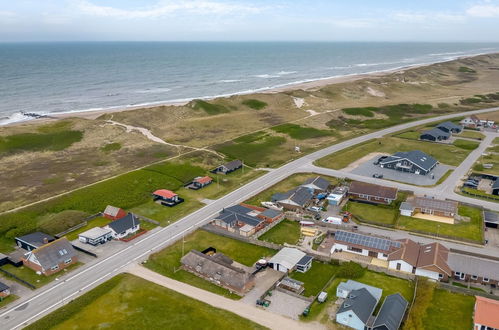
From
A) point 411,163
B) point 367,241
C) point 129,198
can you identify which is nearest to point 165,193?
point 129,198

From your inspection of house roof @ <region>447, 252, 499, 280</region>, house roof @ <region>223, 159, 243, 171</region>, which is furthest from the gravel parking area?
house roof @ <region>447, 252, 499, 280</region>

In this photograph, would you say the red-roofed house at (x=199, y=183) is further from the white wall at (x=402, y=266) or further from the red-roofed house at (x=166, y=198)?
the white wall at (x=402, y=266)

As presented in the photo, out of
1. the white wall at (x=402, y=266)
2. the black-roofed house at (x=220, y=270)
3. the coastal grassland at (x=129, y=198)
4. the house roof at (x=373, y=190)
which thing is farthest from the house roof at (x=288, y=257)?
the house roof at (x=373, y=190)

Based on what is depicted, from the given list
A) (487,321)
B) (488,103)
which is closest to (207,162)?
(487,321)

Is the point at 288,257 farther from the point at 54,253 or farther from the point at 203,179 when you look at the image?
the point at 203,179

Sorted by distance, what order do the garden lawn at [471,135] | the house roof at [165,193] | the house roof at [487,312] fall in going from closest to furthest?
the house roof at [487,312] < the house roof at [165,193] < the garden lawn at [471,135]
